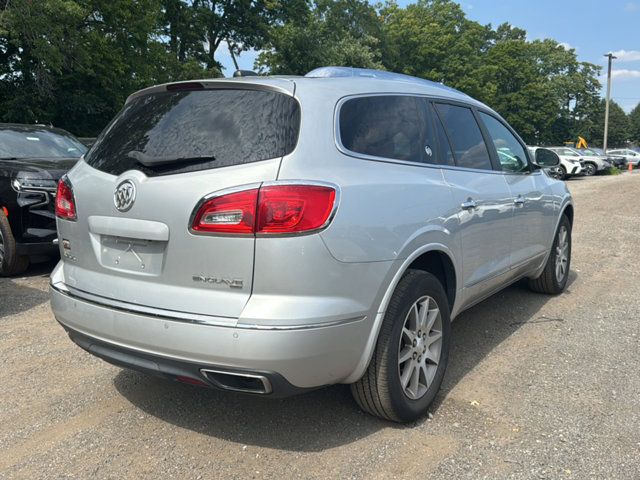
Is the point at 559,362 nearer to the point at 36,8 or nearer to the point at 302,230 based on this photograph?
the point at 302,230

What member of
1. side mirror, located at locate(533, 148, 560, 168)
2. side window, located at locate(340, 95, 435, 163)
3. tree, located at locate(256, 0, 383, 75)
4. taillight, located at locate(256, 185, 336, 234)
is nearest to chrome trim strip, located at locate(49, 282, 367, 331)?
taillight, located at locate(256, 185, 336, 234)

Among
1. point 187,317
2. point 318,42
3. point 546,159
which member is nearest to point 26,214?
point 187,317

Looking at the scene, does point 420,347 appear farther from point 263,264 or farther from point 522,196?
point 522,196

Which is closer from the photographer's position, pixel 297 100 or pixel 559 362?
pixel 297 100

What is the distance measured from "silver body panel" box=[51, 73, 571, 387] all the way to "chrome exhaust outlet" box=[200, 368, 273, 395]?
0.08 m

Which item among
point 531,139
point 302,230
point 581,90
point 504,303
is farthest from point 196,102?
point 581,90

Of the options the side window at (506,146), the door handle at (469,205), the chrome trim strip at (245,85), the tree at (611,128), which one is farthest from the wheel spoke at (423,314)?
the tree at (611,128)

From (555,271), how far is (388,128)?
10.2ft

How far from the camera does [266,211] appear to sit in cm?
236

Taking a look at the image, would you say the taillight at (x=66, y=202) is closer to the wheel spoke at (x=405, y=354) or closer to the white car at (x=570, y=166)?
the wheel spoke at (x=405, y=354)

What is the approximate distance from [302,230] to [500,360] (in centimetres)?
222

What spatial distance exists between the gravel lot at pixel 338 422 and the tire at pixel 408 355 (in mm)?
145

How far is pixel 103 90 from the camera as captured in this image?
20516 mm

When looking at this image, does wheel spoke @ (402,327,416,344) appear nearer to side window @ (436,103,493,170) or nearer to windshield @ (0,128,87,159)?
side window @ (436,103,493,170)
